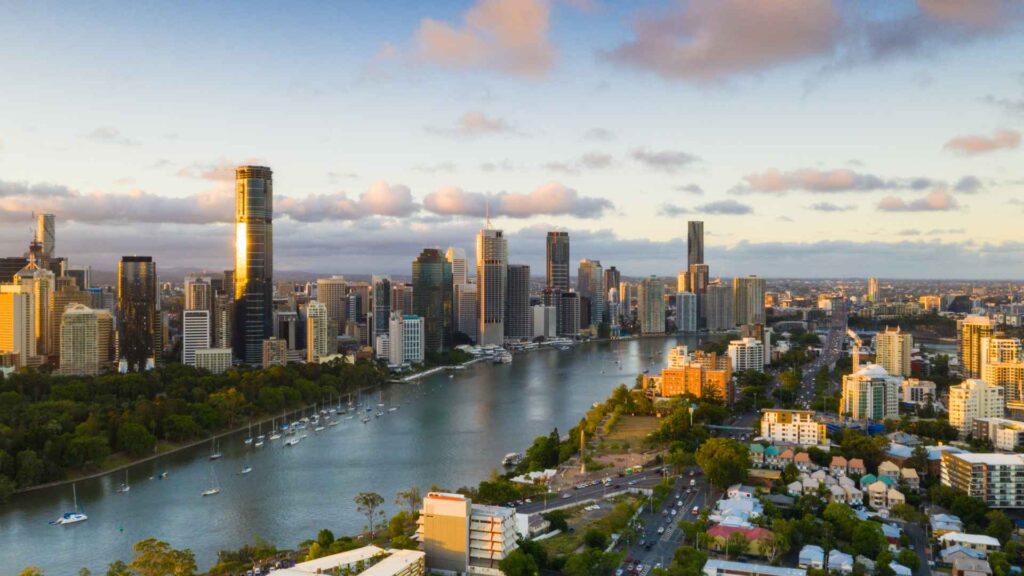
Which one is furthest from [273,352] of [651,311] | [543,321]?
[651,311]

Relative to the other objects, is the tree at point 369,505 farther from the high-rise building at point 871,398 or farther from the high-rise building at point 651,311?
the high-rise building at point 651,311

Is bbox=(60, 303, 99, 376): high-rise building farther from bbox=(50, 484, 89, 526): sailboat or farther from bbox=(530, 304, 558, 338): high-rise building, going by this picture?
bbox=(530, 304, 558, 338): high-rise building

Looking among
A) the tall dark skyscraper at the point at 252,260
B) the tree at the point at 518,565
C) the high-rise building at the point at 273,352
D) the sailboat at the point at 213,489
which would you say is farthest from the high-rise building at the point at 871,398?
the tall dark skyscraper at the point at 252,260

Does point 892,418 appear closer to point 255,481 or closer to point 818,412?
point 818,412

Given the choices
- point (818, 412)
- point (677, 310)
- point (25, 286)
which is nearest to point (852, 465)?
point (818, 412)

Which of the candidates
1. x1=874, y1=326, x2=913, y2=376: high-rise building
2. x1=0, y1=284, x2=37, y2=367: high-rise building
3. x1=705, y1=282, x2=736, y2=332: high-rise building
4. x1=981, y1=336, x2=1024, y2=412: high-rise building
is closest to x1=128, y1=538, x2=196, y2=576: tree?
x1=981, y1=336, x2=1024, y2=412: high-rise building
